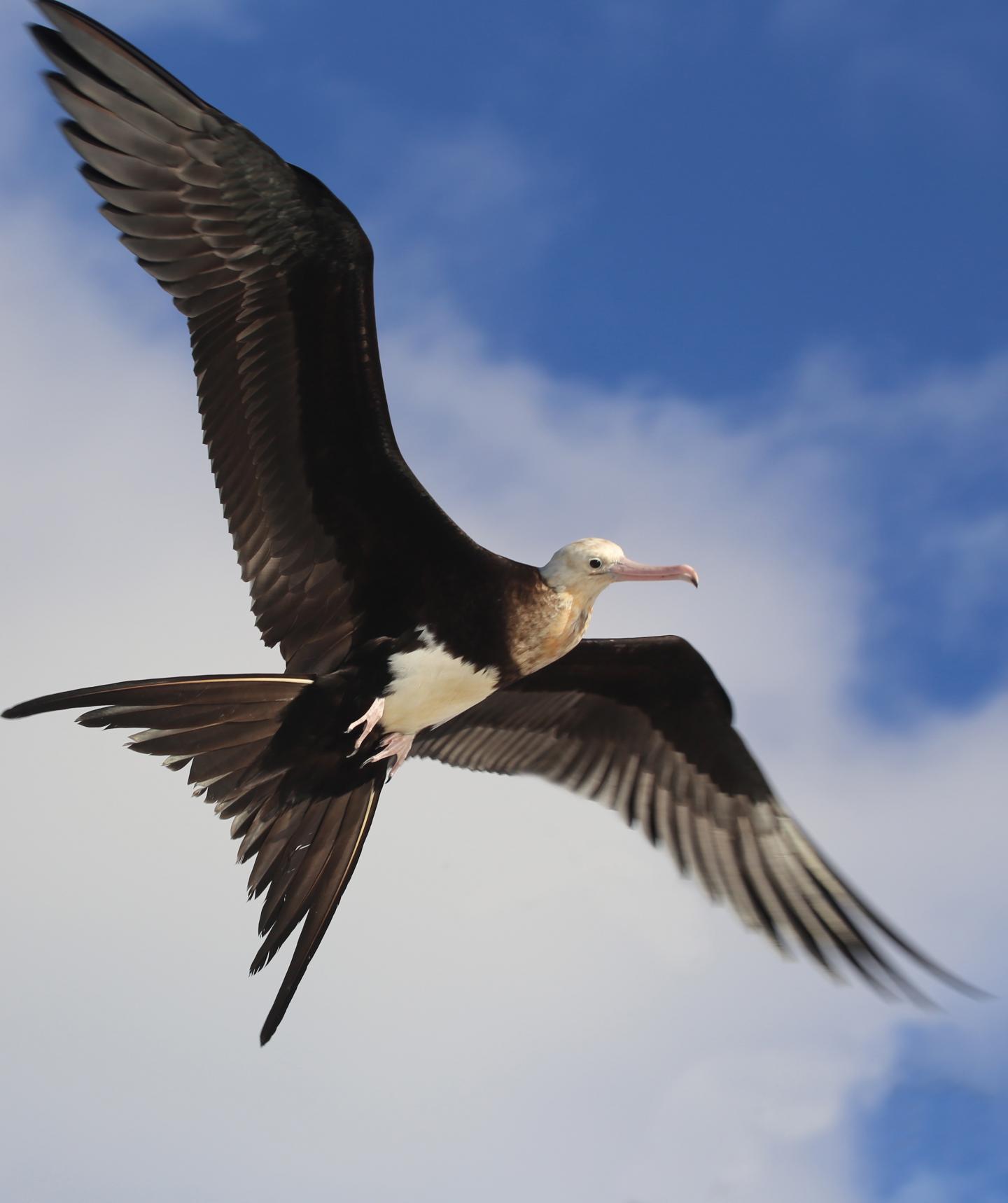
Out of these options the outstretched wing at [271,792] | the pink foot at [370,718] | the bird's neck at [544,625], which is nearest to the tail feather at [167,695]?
the outstretched wing at [271,792]

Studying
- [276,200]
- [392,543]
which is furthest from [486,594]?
[276,200]

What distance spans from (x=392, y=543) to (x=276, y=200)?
1210 millimetres

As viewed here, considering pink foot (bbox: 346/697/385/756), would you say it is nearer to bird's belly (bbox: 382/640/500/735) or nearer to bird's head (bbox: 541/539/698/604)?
bird's belly (bbox: 382/640/500/735)

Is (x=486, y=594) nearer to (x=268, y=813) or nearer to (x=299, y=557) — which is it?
(x=299, y=557)

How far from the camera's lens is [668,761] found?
6.42 meters

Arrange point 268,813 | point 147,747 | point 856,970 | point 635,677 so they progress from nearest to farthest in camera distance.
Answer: point 147,747, point 268,813, point 856,970, point 635,677

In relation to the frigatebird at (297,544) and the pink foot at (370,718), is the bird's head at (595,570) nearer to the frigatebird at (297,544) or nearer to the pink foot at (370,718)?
the frigatebird at (297,544)

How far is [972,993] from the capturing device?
486 cm

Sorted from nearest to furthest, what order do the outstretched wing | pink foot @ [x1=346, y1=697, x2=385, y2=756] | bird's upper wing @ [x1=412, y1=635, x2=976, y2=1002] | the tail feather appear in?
the tail feather
the outstretched wing
pink foot @ [x1=346, y1=697, x2=385, y2=756]
bird's upper wing @ [x1=412, y1=635, x2=976, y2=1002]

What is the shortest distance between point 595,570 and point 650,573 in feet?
0.71

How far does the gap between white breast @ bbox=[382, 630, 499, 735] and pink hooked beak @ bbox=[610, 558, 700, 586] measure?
23.0 inches

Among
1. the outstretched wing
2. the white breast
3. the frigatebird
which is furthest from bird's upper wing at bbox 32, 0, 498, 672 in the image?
the outstretched wing

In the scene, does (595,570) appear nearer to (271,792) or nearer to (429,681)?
(429,681)

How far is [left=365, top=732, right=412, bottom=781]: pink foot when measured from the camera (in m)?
5.35
